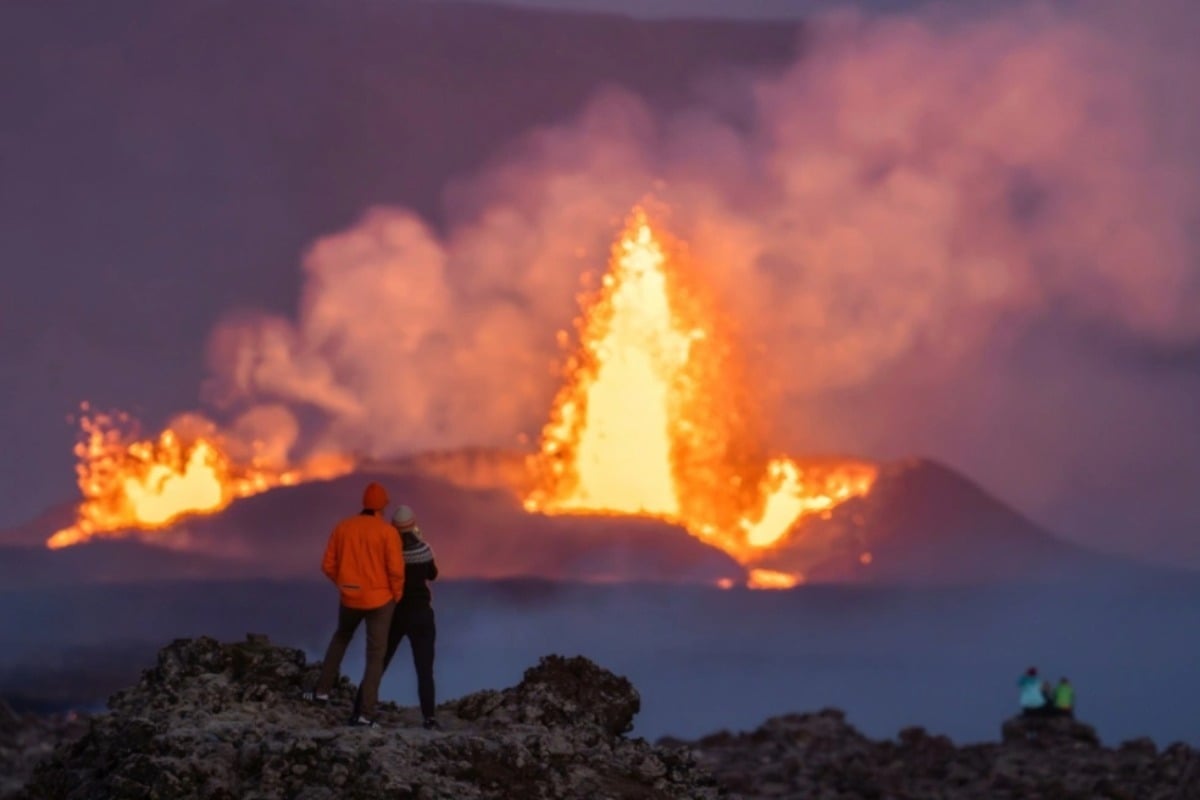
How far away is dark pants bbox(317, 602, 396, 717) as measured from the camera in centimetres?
1781

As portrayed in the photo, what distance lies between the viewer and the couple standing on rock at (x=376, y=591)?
18.0 m

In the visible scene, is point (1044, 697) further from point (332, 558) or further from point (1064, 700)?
point (332, 558)

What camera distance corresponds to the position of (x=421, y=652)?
1850cm

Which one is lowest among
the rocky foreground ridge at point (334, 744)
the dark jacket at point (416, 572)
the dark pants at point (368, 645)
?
the rocky foreground ridge at point (334, 744)

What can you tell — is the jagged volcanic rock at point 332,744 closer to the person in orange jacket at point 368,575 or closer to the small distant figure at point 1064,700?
the person in orange jacket at point 368,575

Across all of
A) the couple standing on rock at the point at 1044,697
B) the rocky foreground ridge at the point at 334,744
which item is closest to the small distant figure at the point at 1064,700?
the couple standing on rock at the point at 1044,697

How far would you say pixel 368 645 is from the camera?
712 inches

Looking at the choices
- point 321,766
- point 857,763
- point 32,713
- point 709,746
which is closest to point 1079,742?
point 857,763

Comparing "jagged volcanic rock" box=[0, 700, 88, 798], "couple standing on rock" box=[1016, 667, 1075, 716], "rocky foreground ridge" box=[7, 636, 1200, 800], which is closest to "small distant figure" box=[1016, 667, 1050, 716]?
"couple standing on rock" box=[1016, 667, 1075, 716]

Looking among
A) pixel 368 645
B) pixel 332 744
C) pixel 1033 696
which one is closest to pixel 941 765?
pixel 1033 696

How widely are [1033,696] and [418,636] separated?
39.1 m

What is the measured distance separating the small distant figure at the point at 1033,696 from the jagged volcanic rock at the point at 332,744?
3826 centimetres

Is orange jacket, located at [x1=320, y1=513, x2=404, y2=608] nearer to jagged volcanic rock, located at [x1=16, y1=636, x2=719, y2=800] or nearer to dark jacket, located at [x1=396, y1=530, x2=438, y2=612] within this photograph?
dark jacket, located at [x1=396, y1=530, x2=438, y2=612]

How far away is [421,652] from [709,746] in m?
38.3
